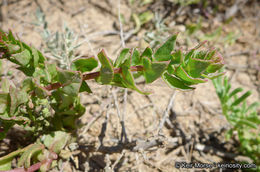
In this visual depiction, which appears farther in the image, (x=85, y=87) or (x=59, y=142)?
(x=59, y=142)

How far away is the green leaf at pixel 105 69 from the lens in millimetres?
1312

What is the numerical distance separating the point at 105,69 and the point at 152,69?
284 millimetres

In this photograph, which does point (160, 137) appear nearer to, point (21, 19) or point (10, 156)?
point (10, 156)

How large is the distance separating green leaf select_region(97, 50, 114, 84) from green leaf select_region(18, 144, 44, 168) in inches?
32.5

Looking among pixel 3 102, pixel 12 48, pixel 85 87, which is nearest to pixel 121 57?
pixel 85 87

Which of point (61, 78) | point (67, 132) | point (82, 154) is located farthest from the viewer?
point (82, 154)

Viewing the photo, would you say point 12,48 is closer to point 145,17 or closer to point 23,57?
point 23,57

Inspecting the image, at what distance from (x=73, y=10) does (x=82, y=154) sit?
2.44 m

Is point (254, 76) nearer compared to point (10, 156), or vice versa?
point (10, 156)

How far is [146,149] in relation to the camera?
81.8 inches

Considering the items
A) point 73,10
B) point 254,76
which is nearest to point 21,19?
point 73,10

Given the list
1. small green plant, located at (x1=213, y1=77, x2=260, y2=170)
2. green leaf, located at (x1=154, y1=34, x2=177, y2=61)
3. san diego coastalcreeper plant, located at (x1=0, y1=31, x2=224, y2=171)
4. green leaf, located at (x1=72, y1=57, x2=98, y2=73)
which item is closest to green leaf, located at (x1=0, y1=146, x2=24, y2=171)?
san diego coastalcreeper plant, located at (x1=0, y1=31, x2=224, y2=171)

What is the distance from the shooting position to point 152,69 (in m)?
1.32

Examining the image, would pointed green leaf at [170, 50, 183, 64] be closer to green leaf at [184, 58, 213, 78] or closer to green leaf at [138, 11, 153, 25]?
green leaf at [184, 58, 213, 78]
